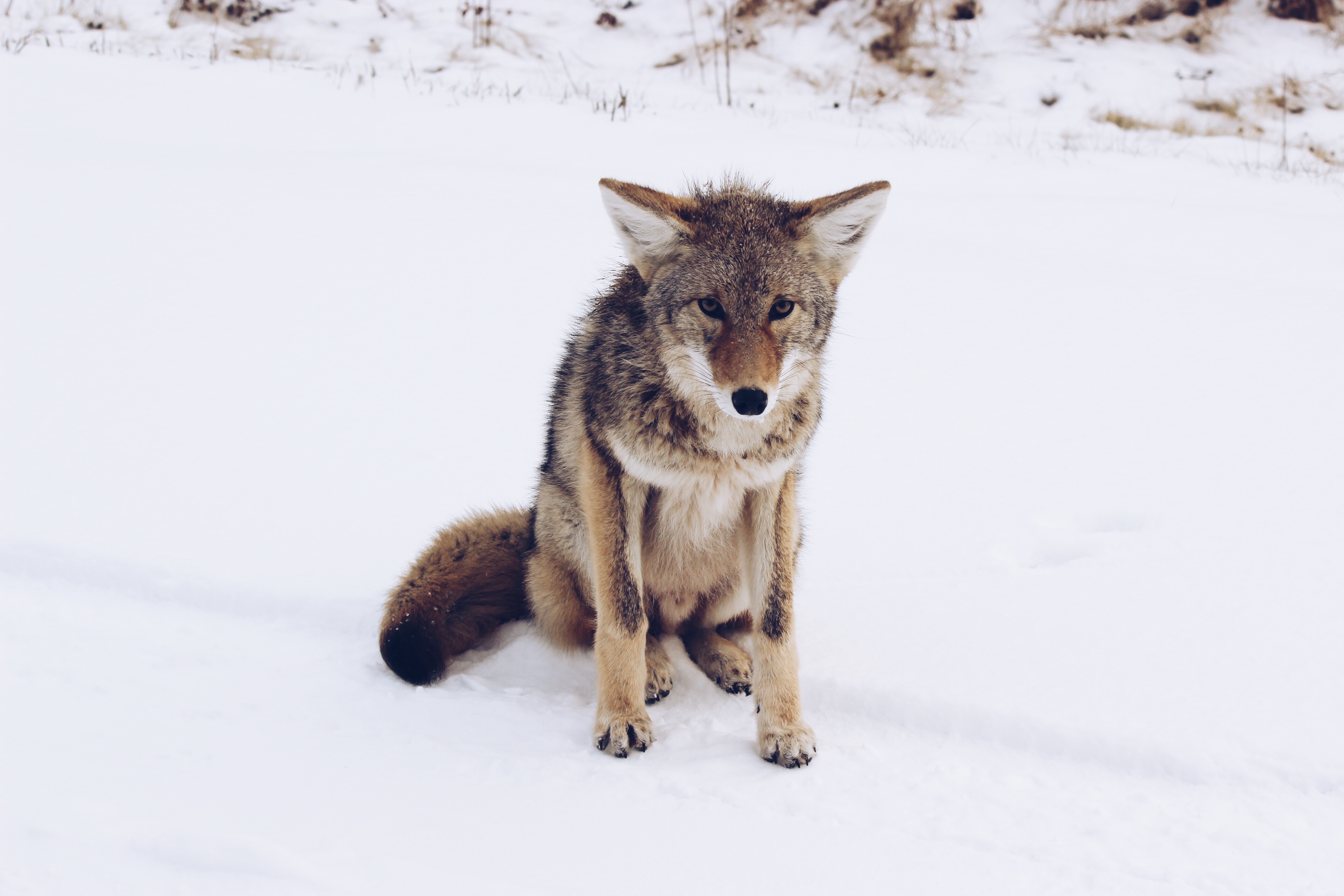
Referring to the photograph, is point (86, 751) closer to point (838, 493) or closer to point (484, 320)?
point (838, 493)

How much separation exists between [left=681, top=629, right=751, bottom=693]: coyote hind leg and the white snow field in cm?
6

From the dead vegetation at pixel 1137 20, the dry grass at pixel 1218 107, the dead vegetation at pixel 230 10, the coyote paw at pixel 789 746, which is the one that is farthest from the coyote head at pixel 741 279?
the dead vegetation at pixel 1137 20

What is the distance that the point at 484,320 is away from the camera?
5.62 meters

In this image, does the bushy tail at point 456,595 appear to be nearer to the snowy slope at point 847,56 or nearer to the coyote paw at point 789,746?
the coyote paw at point 789,746

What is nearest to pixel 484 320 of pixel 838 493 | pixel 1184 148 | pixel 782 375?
pixel 838 493

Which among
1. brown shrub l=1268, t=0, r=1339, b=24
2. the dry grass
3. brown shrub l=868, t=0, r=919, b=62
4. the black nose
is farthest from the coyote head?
brown shrub l=1268, t=0, r=1339, b=24

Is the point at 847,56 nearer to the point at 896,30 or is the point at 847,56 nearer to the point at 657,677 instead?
the point at 896,30

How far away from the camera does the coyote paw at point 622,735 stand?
106 inches

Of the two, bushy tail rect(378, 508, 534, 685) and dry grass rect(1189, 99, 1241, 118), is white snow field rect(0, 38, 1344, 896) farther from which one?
dry grass rect(1189, 99, 1241, 118)

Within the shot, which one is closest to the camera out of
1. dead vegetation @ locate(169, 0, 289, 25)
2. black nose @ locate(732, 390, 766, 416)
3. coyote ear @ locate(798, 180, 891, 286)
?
black nose @ locate(732, 390, 766, 416)

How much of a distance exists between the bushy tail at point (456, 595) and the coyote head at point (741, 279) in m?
1.12

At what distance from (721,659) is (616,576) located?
2.03 feet

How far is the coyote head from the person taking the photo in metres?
2.58

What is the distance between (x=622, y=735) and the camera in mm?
2711
